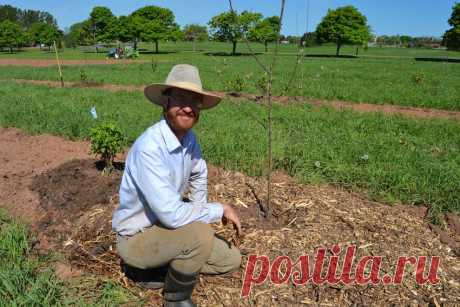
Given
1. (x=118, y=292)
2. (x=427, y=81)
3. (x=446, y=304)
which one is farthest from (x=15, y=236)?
(x=427, y=81)

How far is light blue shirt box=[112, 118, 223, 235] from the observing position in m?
2.26

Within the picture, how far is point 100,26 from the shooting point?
67188mm

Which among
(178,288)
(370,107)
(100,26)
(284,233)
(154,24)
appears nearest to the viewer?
(178,288)

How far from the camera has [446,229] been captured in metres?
3.61

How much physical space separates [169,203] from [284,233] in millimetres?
1394

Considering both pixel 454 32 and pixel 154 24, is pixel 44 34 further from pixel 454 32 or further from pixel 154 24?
pixel 454 32

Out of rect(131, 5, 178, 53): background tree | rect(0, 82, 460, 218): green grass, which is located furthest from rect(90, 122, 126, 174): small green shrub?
rect(131, 5, 178, 53): background tree

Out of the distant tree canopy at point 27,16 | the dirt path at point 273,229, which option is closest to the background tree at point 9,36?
the distant tree canopy at point 27,16

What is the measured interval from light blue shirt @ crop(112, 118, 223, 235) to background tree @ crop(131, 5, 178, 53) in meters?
52.5

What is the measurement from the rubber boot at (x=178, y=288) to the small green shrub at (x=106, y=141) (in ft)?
7.69

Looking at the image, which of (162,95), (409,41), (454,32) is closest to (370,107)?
(162,95)

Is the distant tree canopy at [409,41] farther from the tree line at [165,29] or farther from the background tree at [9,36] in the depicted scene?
the background tree at [9,36]

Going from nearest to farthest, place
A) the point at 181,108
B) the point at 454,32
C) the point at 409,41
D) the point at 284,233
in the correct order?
the point at 181,108 → the point at 284,233 → the point at 454,32 → the point at 409,41

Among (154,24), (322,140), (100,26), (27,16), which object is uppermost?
(27,16)
